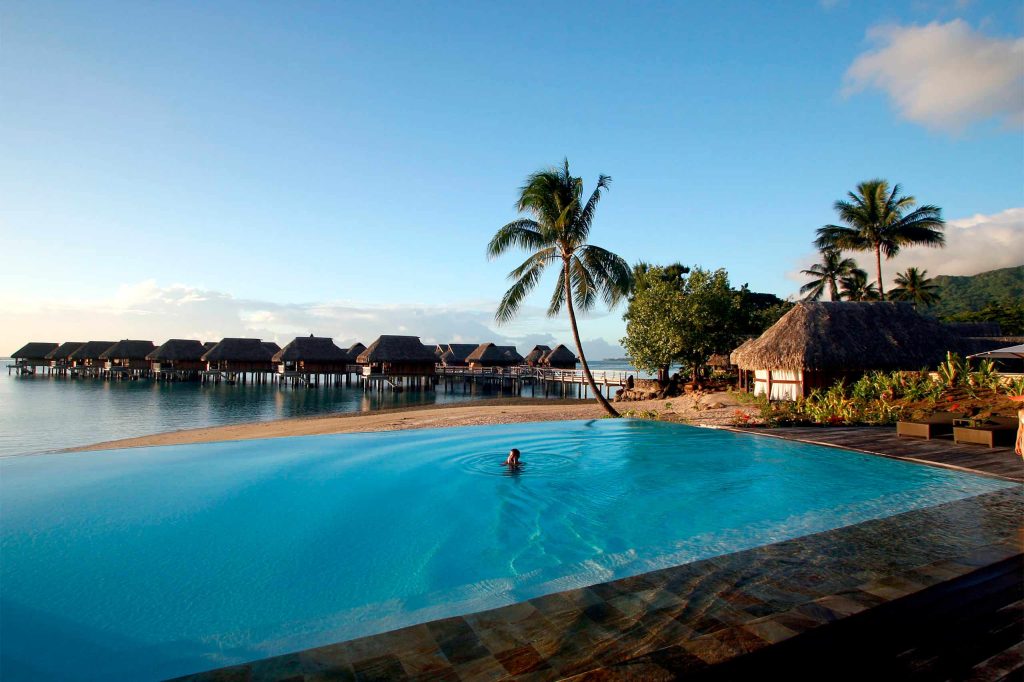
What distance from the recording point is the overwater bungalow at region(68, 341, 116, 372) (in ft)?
195

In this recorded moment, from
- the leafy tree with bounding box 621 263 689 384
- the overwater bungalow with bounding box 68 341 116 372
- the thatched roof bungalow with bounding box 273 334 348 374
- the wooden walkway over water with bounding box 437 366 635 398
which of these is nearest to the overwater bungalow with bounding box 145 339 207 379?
the overwater bungalow with bounding box 68 341 116 372

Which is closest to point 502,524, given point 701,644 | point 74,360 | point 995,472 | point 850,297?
point 701,644

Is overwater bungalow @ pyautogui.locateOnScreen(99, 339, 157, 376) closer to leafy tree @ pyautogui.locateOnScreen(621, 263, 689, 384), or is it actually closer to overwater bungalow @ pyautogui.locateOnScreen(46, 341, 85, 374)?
overwater bungalow @ pyautogui.locateOnScreen(46, 341, 85, 374)

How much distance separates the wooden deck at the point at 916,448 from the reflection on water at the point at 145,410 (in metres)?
20.5

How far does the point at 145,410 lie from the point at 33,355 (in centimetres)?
5774

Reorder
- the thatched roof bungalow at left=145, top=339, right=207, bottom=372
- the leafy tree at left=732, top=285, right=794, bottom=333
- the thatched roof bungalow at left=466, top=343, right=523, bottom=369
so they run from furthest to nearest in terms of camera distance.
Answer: the thatched roof bungalow at left=145, top=339, right=207, bottom=372
the thatched roof bungalow at left=466, top=343, right=523, bottom=369
the leafy tree at left=732, top=285, right=794, bottom=333

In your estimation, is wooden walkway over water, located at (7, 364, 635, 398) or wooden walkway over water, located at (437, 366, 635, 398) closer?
wooden walkway over water, located at (437, 366, 635, 398)

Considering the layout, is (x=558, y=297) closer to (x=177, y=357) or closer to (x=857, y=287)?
(x=857, y=287)

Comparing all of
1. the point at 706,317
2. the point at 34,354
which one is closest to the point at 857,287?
the point at 706,317

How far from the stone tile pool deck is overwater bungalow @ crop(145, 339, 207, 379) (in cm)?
5729

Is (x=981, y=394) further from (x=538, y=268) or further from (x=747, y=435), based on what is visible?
(x=538, y=268)

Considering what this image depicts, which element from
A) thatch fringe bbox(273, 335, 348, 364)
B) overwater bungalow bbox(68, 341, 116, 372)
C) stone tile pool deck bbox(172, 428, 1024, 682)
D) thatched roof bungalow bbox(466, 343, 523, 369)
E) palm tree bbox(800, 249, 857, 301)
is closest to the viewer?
stone tile pool deck bbox(172, 428, 1024, 682)

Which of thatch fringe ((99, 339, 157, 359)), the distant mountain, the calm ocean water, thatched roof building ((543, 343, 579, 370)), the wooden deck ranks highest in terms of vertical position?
the distant mountain

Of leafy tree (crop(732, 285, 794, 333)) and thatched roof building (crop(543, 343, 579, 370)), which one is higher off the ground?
leafy tree (crop(732, 285, 794, 333))
